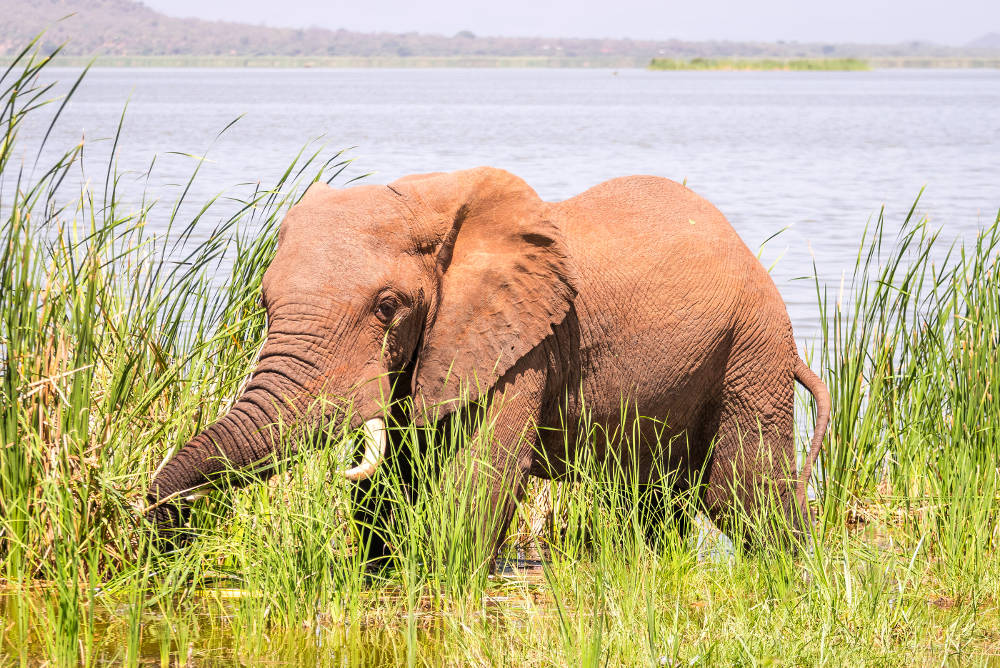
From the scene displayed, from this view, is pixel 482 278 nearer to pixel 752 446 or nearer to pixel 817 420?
pixel 752 446

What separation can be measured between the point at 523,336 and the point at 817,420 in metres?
1.29

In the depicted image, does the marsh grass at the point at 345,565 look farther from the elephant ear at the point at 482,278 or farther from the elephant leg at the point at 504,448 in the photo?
the elephant ear at the point at 482,278

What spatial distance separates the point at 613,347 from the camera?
4.64 metres

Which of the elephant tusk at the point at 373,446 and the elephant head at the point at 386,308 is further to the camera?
the elephant tusk at the point at 373,446

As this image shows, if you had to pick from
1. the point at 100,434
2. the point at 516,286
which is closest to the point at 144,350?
the point at 100,434

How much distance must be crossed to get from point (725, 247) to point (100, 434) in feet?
7.62

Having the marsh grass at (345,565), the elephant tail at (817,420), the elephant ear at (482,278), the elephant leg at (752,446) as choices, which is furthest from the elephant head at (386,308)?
the elephant tail at (817,420)

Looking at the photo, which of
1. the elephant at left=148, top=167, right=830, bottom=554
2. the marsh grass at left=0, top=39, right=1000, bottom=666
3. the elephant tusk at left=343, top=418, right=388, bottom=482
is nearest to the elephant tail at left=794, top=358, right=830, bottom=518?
the elephant at left=148, top=167, right=830, bottom=554

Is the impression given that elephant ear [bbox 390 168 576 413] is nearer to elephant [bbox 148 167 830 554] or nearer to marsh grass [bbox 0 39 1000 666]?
elephant [bbox 148 167 830 554]

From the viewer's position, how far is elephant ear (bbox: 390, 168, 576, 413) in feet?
14.1

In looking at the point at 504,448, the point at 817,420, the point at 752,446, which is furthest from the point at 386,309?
the point at 817,420

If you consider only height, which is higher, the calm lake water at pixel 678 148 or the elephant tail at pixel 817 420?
the elephant tail at pixel 817 420

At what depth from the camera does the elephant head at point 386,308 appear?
3.96 meters

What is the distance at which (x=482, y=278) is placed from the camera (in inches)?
171
